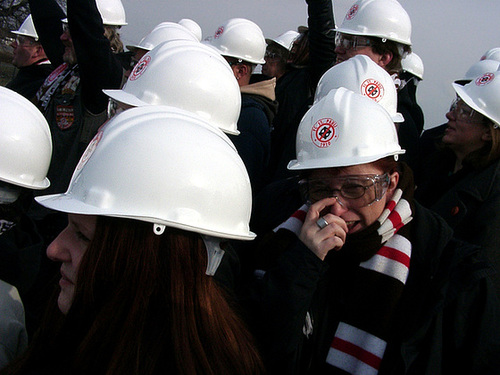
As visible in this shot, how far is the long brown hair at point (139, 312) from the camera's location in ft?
4.74

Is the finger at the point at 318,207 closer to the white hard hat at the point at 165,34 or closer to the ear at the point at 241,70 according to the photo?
the white hard hat at the point at 165,34

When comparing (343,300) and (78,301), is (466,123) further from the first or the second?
(78,301)

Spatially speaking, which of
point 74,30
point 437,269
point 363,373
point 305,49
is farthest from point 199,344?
point 305,49

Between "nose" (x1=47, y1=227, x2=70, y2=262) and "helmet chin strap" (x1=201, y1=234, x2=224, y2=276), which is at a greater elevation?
"helmet chin strap" (x1=201, y1=234, x2=224, y2=276)

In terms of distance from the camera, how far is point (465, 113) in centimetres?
361

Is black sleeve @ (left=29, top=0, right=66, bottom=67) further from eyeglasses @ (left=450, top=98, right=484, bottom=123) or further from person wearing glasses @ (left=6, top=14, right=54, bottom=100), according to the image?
eyeglasses @ (left=450, top=98, right=484, bottom=123)

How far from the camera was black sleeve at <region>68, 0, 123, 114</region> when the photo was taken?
3.51m

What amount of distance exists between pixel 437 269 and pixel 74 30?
3.07 metres

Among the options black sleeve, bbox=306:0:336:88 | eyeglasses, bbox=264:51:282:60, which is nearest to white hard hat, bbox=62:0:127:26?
eyeglasses, bbox=264:51:282:60

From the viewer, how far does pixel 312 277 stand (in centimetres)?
196

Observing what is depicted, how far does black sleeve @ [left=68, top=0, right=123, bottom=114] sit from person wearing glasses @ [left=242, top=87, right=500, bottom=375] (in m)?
1.98

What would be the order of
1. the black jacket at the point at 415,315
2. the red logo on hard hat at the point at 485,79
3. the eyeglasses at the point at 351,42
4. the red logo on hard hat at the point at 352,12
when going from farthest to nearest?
the red logo on hard hat at the point at 352,12, the eyeglasses at the point at 351,42, the red logo on hard hat at the point at 485,79, the black jacket at the point at 415,315

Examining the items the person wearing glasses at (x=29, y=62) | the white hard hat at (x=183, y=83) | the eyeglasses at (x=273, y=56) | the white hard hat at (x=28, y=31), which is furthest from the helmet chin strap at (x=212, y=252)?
the white hard hat at (x=28, y=31)

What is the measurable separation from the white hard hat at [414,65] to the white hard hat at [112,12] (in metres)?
5.10
